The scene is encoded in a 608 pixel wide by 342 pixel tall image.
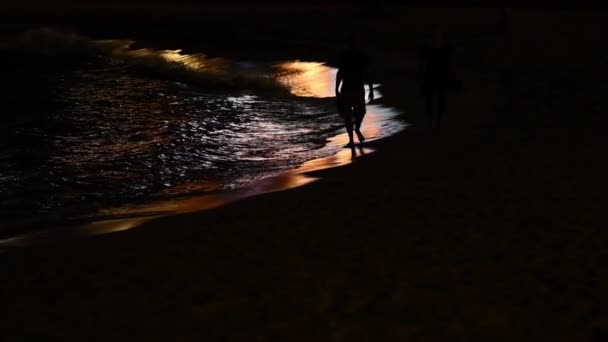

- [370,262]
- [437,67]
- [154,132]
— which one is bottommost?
[154,132]

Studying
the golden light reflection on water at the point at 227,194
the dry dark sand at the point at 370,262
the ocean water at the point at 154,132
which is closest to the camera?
the dry dark sand at the point at 370,262

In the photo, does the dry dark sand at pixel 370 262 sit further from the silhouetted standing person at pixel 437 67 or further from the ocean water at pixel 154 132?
the ocean water at pixel 154 132

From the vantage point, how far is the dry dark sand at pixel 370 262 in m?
5.13

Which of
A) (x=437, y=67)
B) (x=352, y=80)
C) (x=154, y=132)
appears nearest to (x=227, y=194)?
(x=352, y=80)

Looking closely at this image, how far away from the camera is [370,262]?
625cm

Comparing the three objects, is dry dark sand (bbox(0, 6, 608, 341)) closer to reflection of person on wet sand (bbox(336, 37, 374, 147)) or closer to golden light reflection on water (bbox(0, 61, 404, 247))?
golden light reflection on water (bbox(0, 61, 404, 247))

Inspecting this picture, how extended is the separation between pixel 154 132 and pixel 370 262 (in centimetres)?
1142

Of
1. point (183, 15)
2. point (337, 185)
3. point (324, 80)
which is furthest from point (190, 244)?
point (183, 15)

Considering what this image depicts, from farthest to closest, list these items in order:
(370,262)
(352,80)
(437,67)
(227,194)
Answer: (437,67) < (352,80) < (227,194) < (370,262)

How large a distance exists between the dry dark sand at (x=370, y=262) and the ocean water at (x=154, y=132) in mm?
2384

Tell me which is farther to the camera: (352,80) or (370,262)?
(352,80)

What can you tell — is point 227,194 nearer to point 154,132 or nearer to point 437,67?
point 437,67

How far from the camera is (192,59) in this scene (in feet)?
110

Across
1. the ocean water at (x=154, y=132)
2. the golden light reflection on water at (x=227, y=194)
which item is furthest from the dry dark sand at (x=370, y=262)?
the ocean water at (x=154, y=132)
